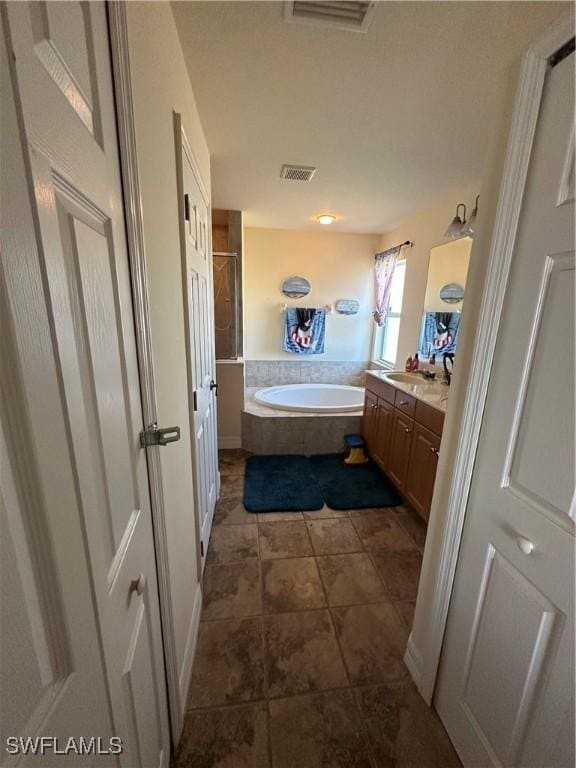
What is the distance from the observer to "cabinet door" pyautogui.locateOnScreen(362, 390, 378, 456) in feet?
9.81

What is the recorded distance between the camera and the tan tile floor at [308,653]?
1123 mm

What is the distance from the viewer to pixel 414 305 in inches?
130

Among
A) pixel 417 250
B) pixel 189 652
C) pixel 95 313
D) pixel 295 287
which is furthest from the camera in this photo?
pixel 295 287

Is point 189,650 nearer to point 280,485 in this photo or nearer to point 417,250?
point 280,485

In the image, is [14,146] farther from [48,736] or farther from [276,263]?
[276,263]

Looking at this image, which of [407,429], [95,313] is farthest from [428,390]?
→ [95,313]

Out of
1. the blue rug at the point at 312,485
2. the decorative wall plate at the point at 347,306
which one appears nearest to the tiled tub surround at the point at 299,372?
the decorative wall plate at the point at 347,306

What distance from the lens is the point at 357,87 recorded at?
1402 millimetres

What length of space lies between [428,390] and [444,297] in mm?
941

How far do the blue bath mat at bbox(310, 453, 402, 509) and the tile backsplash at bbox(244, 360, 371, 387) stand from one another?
4.62 feet

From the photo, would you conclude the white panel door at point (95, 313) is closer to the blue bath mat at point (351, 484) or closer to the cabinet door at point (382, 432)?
the blue bath mat at point (351, 484)

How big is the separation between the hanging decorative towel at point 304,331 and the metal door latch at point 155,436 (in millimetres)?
3401

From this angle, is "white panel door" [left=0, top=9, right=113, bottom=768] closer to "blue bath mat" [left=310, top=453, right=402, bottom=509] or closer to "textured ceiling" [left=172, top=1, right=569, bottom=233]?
"textured ceiling" [left=172, top=1, right=569, bottom=233]

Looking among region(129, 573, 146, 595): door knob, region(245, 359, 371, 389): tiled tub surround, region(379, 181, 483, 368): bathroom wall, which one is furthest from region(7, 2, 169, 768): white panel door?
region(245, 359, 371, 389): tiled tub surround
